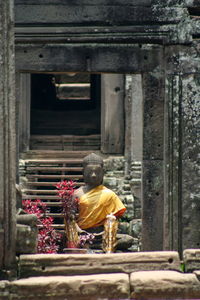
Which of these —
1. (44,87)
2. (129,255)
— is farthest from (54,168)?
(129,255)

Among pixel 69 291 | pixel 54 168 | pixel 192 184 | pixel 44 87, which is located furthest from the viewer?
pixel 44 87

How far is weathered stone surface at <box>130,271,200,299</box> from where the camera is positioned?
5.85 m

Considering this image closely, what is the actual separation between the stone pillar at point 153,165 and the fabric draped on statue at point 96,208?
92 cm

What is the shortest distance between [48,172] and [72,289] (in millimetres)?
10724

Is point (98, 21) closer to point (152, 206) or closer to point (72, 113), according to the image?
point (152, 206)

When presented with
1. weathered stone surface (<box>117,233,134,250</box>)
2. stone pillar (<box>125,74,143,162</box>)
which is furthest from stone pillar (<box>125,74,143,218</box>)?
weathered stone surface (<box>117,233,134,250</box>)

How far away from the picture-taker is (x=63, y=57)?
984 centimetres

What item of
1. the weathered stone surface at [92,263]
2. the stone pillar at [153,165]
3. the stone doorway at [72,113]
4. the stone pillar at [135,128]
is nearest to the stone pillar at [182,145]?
the stone pillar at [153,165]

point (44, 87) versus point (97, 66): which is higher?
point (97, 66)

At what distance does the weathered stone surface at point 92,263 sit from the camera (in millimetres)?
6098

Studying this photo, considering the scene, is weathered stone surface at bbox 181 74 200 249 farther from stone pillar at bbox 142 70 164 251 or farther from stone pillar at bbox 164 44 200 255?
stone pillar at bbox 142 70 164 251

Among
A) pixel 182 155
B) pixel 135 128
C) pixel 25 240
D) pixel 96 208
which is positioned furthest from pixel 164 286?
pixel 135 128

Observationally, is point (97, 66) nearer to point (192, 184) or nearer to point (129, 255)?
point (192, 184)

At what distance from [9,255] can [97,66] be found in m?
4.20
